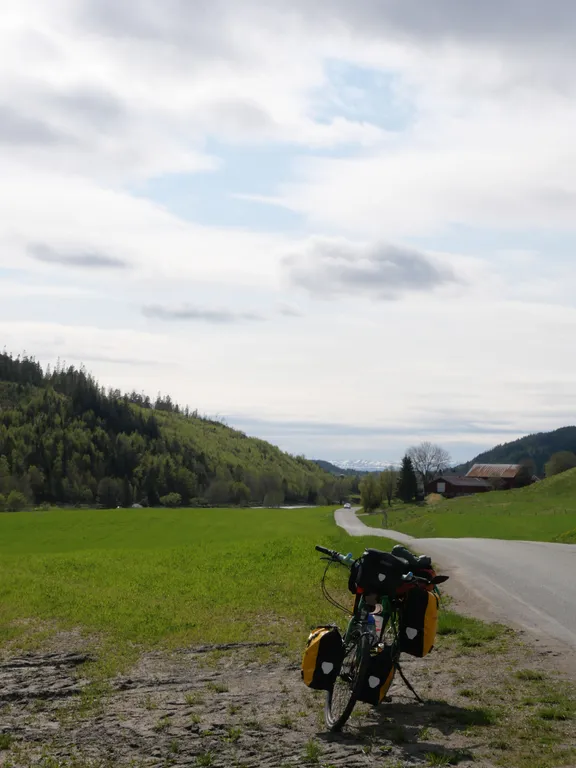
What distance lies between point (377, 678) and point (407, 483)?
155731 mm

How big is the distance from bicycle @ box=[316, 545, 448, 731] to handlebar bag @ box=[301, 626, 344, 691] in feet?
0.32

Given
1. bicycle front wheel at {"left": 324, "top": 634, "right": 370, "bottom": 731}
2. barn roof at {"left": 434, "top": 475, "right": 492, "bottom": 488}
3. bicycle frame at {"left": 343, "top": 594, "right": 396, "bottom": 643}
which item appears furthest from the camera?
barn roof at {"left": 434, "top": 475, "right": 492, "bottom": 488}

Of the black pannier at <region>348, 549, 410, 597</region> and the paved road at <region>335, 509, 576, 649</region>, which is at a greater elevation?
the black pannier at <region>348, 549, 410, 597</region>

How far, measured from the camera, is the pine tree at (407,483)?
162 m

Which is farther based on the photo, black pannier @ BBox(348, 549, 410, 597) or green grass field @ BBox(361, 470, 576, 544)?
green grass field @ BBox(361, 470, 576, 544)

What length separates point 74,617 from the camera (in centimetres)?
1795

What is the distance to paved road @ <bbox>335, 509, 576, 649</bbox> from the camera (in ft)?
51.8

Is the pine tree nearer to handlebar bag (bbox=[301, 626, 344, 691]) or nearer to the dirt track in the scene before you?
the dirt track

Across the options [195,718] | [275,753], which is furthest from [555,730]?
[195,718]

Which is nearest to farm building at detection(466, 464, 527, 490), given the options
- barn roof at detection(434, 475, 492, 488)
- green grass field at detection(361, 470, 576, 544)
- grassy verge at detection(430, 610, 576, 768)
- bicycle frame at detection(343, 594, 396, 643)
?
barn roof at detection(434, 475, 492, 488)

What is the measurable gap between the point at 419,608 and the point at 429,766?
260cm

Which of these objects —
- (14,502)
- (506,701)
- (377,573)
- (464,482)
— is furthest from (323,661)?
(464,482)

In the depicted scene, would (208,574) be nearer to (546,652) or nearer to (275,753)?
(546,652)

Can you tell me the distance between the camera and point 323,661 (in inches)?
362
